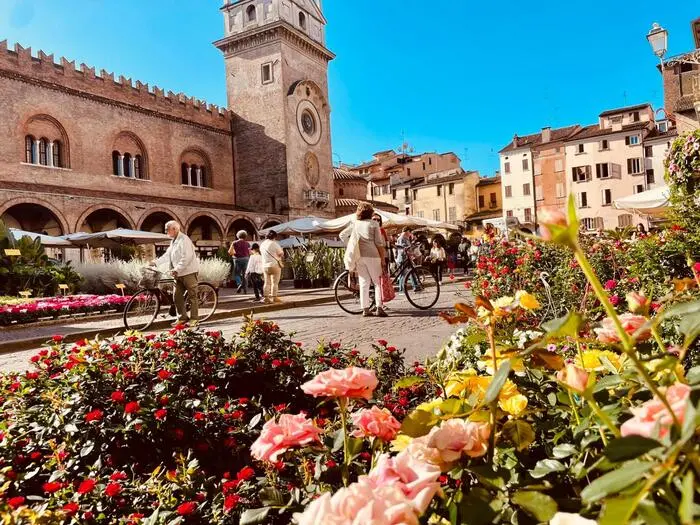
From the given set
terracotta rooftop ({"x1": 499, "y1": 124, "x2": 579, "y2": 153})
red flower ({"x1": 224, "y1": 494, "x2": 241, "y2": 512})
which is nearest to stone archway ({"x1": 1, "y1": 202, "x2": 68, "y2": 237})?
red flower ({"x1": 224, "y1": 494, "x2": 241, "y2": 512})

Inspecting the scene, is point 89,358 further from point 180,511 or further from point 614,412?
point 614,412

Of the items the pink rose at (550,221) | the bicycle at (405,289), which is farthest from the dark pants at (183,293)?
the pink rose at (550,221)

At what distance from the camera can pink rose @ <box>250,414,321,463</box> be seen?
1035 millimetres

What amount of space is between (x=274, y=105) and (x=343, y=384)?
34.6m

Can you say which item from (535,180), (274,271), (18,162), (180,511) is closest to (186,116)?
(18,162)

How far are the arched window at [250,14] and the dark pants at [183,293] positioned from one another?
30995 millimetres

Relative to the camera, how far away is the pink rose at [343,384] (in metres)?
1.07

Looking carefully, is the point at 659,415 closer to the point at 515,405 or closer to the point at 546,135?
the point at 515,405

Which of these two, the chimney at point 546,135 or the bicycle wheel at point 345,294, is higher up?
the chimney at point 546,135

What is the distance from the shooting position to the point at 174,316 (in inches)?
372

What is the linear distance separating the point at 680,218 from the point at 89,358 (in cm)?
523

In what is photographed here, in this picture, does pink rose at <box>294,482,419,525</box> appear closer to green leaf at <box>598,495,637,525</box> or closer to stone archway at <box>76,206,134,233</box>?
green leaf at <box>598,495,637,525</box>

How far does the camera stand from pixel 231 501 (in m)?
1.50

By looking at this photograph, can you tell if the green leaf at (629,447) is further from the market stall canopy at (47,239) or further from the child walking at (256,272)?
the market stall canopy at (47,239)
